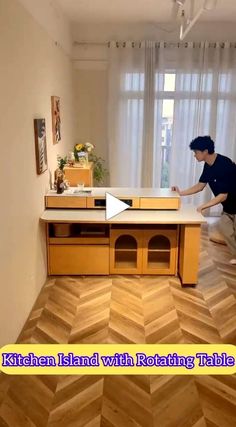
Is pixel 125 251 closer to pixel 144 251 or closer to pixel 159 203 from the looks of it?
pixel 144 251

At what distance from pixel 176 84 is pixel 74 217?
9.97 feet

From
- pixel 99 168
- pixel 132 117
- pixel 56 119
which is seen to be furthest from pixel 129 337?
pixel 132 117

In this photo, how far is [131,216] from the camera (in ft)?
11.5

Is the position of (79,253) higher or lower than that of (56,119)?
lower

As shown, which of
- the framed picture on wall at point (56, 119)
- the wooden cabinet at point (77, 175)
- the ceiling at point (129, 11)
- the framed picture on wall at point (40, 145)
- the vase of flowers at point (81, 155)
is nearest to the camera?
the framed picture on wall at point (40, 145)

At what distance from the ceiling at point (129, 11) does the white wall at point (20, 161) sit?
3.47ft

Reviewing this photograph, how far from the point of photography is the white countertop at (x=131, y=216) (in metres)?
3.39

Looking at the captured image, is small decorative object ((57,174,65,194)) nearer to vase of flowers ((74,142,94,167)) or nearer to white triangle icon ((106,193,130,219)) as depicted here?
white triangle icon ((106,193,130,219))

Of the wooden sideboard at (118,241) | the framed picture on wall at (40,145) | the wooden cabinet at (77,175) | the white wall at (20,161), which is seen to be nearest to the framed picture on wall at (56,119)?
the white wall at (20,161)

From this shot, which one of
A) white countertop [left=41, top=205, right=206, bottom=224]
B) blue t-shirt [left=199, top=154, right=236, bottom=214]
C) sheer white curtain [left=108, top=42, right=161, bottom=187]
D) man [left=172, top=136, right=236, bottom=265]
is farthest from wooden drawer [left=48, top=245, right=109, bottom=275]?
sheer white curtain [left=108, top=42, right=161, bottom=187]

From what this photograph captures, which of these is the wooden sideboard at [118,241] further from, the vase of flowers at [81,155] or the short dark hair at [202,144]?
the vase of flowers at [81,155]

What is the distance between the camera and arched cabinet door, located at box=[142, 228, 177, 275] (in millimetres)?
3658

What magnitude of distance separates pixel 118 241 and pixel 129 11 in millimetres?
2994

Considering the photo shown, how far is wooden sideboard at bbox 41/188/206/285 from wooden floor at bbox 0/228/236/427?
12 cm
